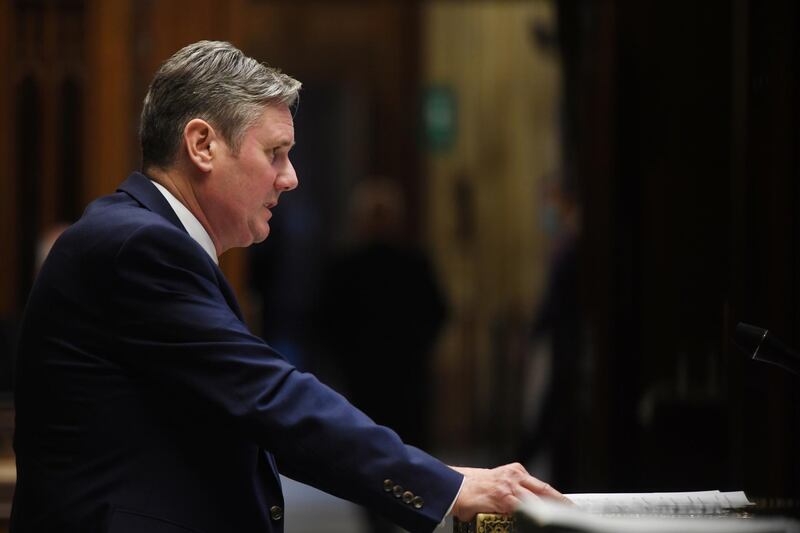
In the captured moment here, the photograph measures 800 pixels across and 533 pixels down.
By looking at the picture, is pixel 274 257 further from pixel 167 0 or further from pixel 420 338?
pixel 167 0

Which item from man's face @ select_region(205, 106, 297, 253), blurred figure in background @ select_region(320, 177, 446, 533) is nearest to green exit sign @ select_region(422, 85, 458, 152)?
blurred figure in background @ select_region(320, 177, 446, 533)

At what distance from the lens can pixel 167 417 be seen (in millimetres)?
2270

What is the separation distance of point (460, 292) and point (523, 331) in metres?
0.63

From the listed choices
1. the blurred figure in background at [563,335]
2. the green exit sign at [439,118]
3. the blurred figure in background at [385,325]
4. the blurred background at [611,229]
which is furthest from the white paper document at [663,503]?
the green exit sign at [439,118]

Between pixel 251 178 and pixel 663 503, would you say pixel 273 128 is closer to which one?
pixel 251 178

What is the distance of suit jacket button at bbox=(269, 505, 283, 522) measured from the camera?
240 centimetres

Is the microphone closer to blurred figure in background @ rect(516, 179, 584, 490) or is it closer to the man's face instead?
the man's face

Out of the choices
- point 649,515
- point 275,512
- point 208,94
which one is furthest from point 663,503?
point 208,94

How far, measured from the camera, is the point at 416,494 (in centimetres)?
227

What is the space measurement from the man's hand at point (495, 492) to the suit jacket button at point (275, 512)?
320mm

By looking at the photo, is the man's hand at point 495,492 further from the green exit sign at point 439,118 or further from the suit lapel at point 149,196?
the green exit sign at point 439,118

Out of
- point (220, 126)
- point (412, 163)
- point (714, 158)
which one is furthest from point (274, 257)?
point (220, 126)

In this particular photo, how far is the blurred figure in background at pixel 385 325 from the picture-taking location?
7.02 m

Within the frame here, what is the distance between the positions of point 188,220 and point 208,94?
0.73ft
